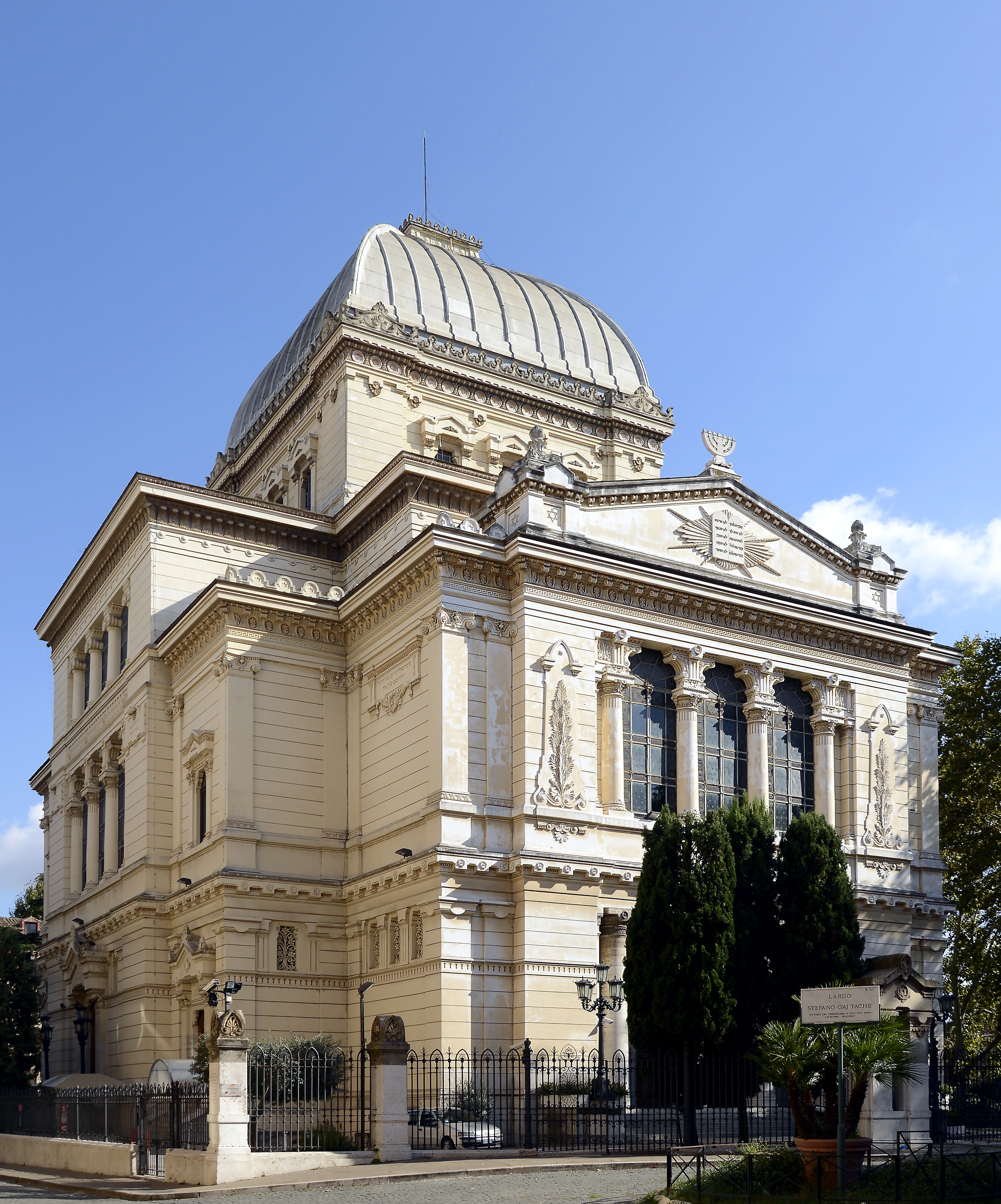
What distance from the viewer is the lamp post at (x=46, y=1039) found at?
1719 inches

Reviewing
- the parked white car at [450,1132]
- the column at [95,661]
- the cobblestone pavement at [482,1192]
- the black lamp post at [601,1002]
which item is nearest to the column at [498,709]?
the black lamp post at [601,1002]

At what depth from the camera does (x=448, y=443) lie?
47125 millimetres

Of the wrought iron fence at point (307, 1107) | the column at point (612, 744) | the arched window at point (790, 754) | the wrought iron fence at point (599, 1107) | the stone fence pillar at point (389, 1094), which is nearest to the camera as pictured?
the stone fence pillar at point (389, 1094)

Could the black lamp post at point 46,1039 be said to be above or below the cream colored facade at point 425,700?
below

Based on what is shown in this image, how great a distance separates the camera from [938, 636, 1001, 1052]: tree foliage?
4822 centimetres

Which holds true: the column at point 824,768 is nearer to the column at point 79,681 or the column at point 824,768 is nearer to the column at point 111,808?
the column at point 111,808

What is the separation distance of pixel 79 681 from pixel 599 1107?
1175 inches

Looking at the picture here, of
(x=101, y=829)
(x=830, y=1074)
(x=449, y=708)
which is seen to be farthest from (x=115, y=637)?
(x=830, y=1074)

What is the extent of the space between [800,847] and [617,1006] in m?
5.23

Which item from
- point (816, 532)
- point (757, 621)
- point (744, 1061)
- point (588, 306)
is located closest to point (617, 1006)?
point (744, 1061)

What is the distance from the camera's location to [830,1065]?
709 inches

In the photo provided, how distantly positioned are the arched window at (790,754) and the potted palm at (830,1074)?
19383 millimetres

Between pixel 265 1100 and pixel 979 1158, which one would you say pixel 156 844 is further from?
pixel 979 1158

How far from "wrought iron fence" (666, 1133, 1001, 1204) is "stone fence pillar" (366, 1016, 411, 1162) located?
668 cm
